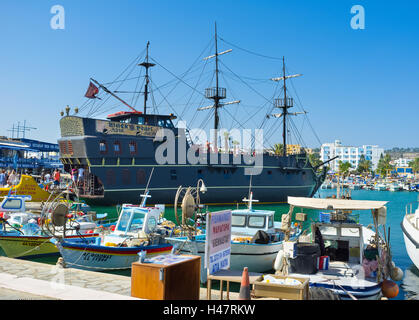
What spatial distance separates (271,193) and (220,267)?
3638cm

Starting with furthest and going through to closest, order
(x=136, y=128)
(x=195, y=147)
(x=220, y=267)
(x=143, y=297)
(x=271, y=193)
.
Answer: (x=271, y=193), (x=195, y=147), (x=136, y=128), (x=220, y=267), (x=143, y=297)

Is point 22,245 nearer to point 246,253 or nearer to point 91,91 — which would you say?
point 246,253

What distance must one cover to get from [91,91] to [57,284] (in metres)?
29.5

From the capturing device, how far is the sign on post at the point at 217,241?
7.09 metres

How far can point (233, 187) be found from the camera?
40656mm

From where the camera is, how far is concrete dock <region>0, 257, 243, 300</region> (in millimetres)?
6640

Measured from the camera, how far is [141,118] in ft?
121

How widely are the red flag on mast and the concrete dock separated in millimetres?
24603

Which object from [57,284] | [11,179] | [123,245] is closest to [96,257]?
[123,245]

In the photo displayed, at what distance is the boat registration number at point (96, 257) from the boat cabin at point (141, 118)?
24.0m

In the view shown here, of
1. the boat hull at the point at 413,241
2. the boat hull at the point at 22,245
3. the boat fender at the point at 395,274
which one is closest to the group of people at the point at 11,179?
the boat hull at the point at 22,245
